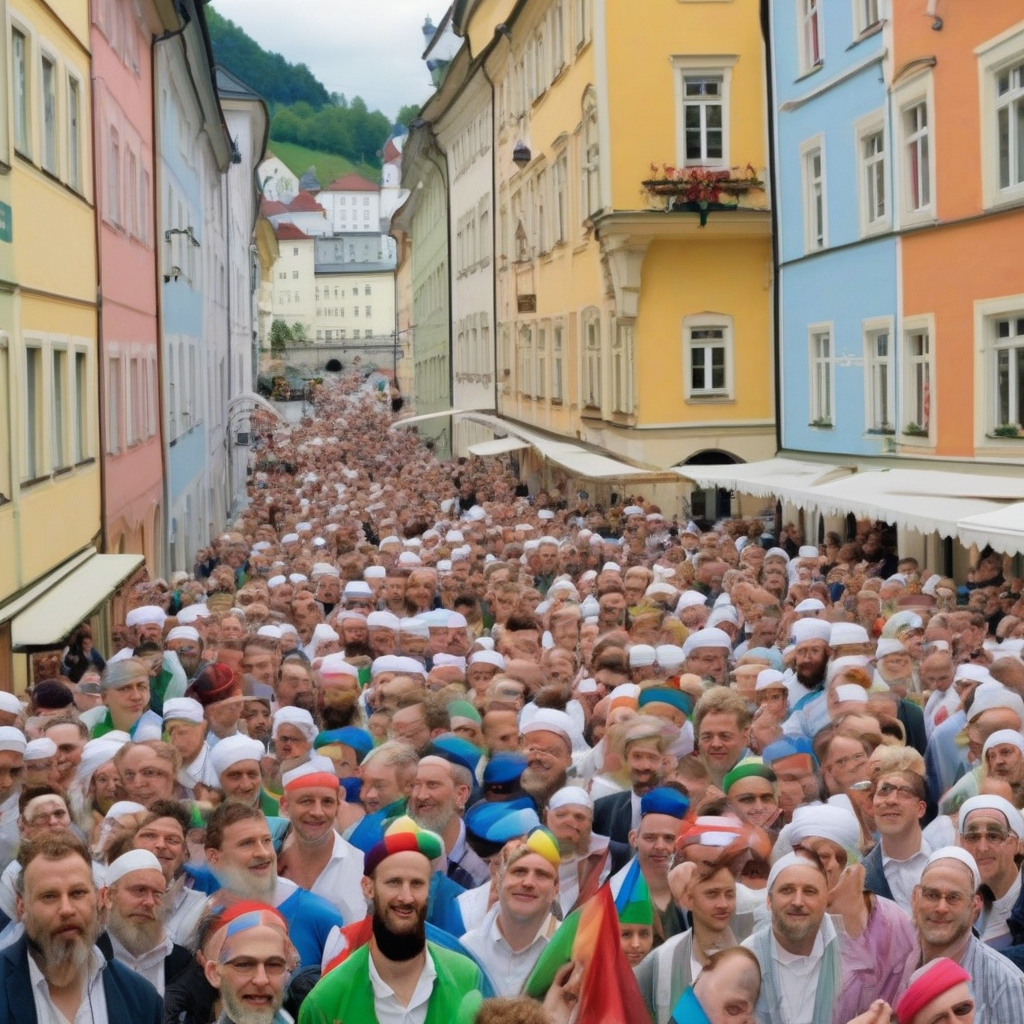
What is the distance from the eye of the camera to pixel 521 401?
47.3m

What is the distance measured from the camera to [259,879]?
22.1ft

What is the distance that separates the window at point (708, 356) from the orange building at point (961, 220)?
934 cm

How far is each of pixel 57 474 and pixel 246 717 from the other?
7571 mm

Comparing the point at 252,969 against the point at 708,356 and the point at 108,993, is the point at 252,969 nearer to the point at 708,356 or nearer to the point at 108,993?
the point at 108,993

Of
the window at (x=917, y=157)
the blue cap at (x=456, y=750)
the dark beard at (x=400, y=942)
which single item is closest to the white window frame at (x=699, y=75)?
the window at (x=917, y=157)

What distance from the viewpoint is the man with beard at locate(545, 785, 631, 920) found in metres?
7.38

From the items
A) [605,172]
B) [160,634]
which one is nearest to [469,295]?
[605,172]

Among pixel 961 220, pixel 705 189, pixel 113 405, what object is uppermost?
pixel 705 189

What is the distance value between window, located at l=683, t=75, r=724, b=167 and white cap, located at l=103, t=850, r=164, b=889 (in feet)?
A: 87.5

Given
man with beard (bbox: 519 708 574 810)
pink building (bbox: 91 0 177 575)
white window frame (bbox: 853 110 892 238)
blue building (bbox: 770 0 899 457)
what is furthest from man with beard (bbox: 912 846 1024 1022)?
white window frame (bbox: 853 110 892 238)

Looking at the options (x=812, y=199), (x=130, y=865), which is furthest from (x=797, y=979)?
(x=812, y=199)

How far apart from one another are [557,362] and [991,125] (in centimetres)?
2153

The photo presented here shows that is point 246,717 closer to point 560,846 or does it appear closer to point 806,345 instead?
point 560,846

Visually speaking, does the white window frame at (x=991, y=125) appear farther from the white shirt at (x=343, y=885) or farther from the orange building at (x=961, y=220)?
→ the white shirt at (x=343, y=885)
